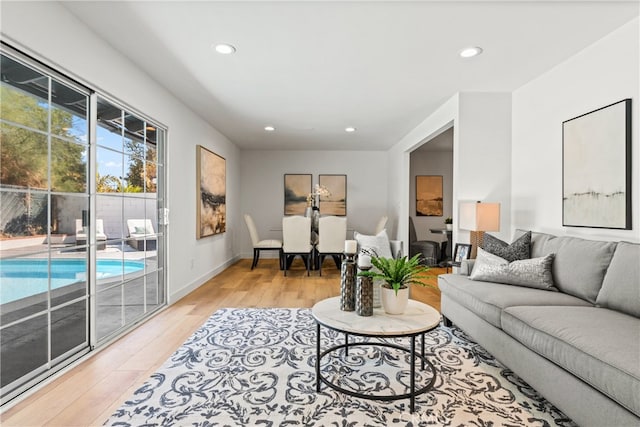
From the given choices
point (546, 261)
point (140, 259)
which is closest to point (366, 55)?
point (546, 261)

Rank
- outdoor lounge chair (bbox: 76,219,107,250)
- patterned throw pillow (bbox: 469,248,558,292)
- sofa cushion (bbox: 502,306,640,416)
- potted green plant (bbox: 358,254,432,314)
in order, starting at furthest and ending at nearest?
patterned throw pillow (bbox: 469,248,558,292) < outdoor lounge chair (bbox: 76,219,107,250) < potted green plant (bbox: 358,254,432,314) < sofa cushion (bbox: 502,306,640,416)

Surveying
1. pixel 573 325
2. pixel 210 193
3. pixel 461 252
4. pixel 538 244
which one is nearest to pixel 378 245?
pixel 461 252

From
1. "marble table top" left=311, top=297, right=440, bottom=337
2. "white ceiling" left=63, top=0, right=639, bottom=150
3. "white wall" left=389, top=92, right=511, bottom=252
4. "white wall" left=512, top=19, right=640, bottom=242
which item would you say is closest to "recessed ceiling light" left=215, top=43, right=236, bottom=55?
"white ceiling" left=63, top=0, right=639, bottom=150

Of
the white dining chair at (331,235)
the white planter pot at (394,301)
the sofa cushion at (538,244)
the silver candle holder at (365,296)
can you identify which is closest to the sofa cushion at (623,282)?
the sofa cushion at (538,244)

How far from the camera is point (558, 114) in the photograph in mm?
3100

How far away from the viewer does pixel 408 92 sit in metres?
3.72

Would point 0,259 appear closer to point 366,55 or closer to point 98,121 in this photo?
point 98,121

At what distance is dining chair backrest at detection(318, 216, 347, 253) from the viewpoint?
549 centimetres

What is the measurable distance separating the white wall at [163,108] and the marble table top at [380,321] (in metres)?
2.37

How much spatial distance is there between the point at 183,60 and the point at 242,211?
4669 millimetres

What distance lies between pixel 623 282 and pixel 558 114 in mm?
1796

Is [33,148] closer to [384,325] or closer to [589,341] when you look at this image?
[384,325]

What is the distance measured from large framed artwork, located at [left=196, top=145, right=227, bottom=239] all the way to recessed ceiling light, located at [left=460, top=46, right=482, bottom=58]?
11.4 ft

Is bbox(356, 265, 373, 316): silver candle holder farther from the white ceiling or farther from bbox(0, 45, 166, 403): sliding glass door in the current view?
bbox(0, 45, 166, 403): sliding glass door
